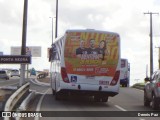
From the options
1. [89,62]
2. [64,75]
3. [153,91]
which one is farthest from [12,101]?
[153,91]

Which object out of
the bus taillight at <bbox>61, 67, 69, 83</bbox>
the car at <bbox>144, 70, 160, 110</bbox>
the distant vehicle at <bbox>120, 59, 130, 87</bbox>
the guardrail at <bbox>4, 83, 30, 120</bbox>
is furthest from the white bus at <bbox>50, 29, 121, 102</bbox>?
the distant vehicle at <bbox>120, 59, 130, 87</bbox>

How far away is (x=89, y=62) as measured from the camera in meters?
22.7

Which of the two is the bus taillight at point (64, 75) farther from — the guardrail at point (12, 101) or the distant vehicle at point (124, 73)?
the distant vehicle at point (124, 73)

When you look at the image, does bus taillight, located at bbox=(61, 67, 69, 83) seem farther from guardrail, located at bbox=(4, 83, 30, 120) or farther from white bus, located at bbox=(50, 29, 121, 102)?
guardrail, located at bbox=(4, 83, 30, 120)

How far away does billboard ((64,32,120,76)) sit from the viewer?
22562 mm

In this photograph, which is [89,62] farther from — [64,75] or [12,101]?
[12,101]

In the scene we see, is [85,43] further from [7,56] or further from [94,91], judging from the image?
[7,56]

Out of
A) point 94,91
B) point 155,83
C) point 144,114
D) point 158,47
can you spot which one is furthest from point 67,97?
point 158,47

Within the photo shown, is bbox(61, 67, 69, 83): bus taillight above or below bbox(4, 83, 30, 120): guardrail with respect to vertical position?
above

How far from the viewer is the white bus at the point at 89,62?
2253 cm

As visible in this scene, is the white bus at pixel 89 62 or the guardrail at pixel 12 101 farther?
the white bus at pixel 89 62

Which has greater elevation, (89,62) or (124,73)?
(89,62)

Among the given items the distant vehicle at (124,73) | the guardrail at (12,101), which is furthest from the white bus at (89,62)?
the distant vehicle at (124,73)

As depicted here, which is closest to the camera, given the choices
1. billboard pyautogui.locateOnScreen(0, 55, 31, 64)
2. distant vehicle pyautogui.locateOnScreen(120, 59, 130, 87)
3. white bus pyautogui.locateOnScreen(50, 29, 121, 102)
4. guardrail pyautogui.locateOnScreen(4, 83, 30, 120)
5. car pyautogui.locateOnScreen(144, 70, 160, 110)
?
guardrail pyautogui.locateOnScreen(4, 83, 30, 120)
